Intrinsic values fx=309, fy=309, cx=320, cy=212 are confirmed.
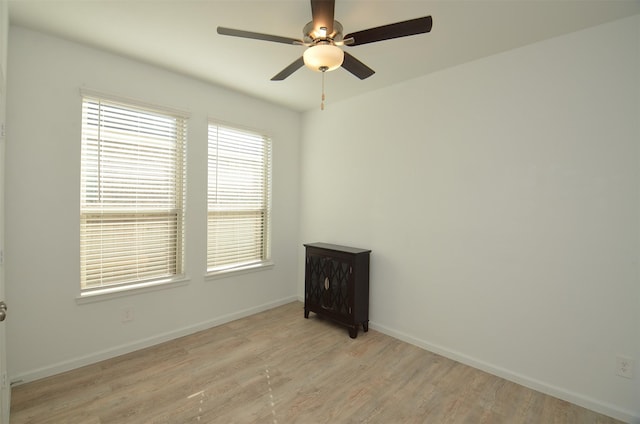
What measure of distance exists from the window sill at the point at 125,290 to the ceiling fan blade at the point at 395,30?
2.73m

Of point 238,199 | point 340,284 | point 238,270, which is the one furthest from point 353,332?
point 238,199

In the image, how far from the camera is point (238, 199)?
3.73 meters

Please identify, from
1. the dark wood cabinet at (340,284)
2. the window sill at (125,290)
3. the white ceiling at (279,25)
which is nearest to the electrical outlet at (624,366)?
the dark wood cabinet at (340,284)

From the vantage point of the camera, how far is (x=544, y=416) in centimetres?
210

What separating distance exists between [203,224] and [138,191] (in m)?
0.72

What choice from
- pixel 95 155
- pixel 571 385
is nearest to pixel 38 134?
pixel 95 155

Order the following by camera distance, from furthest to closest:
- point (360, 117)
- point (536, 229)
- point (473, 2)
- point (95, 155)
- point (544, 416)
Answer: point (360, 117) → point (95, 155) → point (536, 229) → point (544, 416) → point (473, 2)

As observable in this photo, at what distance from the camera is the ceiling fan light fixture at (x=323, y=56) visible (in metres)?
1.74

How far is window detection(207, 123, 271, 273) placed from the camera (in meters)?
3.48

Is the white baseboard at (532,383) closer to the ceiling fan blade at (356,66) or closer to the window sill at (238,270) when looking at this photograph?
the window sill at (238,270)

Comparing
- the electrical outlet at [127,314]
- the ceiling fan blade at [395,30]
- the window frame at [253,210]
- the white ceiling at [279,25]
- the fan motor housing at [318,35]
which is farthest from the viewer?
the window frame at [253,210]

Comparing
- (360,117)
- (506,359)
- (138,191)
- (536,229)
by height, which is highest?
(360,117)

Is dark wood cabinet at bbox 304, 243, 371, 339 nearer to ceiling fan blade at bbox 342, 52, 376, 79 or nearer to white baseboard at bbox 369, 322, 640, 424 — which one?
white baseboard at bbox 369, 322, 640, 424

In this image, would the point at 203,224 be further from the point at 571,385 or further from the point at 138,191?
the point at 571,385
